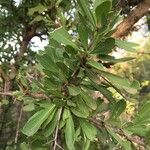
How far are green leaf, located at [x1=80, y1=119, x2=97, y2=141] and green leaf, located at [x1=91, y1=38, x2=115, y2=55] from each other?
0.83ft

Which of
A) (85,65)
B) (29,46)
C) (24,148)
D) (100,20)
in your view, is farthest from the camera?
(29,46)

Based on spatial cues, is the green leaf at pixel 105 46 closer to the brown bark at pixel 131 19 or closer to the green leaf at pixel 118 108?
the green leaf at pixel 118 108

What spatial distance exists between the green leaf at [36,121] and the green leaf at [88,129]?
4.4 inches

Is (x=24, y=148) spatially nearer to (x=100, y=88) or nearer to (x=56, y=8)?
(x=100, y=88)

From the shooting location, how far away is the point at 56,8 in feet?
6.53

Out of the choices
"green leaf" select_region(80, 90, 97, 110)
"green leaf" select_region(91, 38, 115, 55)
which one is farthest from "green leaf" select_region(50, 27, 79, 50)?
"green leaf" select_region(80, 90, 97, 110)

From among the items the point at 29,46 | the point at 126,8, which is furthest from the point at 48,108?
the point at 29,46

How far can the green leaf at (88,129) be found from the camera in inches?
49.9

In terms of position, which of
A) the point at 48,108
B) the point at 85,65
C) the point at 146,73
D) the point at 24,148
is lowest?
the point at 24,148

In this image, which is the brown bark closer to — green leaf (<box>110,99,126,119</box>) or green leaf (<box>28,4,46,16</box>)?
green leaf (<box>28,4,46,16</box>)

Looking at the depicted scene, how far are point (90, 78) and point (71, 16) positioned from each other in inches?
38.0

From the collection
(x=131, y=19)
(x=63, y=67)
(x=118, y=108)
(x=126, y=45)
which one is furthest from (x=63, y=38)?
(x=131, y=19)

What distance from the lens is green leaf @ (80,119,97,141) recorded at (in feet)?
4.16

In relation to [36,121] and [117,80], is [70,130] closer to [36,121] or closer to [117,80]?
[36,121]
